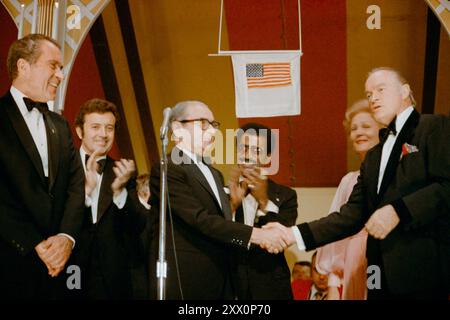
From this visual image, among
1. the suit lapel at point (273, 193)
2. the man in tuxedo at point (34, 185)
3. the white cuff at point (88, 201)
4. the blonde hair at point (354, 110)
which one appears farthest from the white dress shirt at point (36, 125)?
the blonde hair at point (354, 110)

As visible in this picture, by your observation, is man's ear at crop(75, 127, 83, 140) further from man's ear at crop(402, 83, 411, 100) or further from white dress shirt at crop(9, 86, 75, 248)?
man's ear at crop(402, 83, 411, 100)

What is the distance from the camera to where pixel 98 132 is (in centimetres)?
382

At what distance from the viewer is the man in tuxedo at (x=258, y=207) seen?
3520 mm

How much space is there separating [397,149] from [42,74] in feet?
7.45

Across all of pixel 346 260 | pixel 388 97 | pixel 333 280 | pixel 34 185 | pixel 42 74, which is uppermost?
pixel 42 74

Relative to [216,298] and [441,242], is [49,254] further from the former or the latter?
[441,242]

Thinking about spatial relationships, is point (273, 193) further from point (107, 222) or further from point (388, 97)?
point (107, 222)

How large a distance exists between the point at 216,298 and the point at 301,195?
1.28 meters

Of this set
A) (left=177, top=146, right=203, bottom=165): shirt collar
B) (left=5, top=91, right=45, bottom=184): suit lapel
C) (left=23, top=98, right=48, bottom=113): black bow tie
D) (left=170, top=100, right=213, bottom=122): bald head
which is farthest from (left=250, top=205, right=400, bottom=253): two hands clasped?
(left=23, top=98, right=48, bottom=113): black bow tie

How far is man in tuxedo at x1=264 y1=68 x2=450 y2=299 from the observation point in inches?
126

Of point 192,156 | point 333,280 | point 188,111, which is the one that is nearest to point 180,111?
point 188,111

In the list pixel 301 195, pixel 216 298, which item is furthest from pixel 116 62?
pixel 216 298

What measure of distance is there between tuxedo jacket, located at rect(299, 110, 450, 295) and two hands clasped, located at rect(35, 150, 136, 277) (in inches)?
62.6

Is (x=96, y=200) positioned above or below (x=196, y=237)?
above
